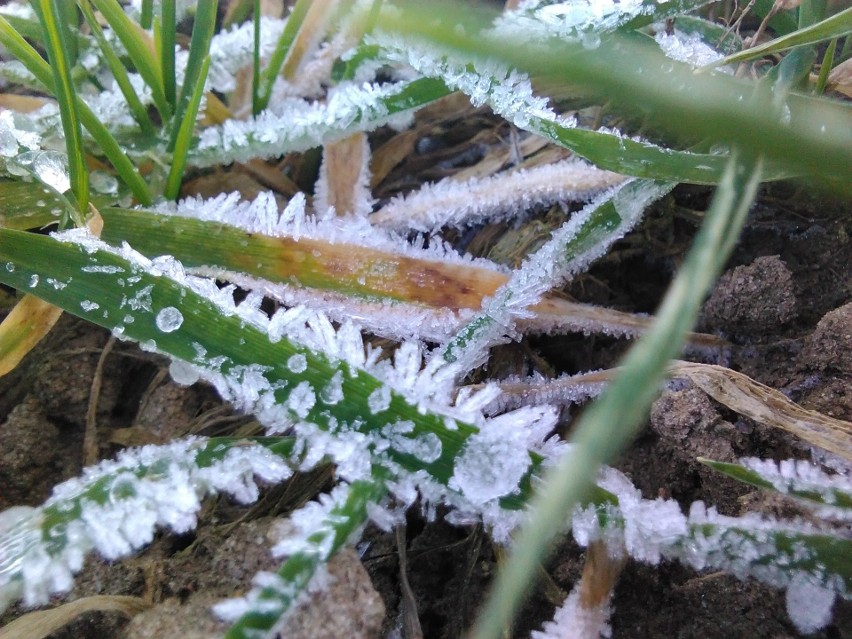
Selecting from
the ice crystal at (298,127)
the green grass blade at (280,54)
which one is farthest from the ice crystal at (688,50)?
the green grass blade at (280,54)

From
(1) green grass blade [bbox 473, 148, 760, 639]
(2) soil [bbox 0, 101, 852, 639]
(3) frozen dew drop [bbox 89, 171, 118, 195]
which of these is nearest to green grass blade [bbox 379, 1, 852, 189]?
(1) green grass blade [bbox 473, 148, 760, 639]

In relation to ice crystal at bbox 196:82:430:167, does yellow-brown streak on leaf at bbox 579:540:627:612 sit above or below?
below

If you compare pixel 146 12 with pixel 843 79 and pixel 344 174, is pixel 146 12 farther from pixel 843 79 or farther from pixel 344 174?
pixel 843 79

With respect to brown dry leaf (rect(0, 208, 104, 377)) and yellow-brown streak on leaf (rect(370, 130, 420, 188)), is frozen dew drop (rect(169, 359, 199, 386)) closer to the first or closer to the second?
brown dry leaf (rect(0, 208, 104, 377))

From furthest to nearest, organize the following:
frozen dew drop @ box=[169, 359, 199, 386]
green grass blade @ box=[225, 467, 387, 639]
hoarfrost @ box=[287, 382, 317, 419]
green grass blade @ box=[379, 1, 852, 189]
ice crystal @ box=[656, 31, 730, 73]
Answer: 1. ice crystal @ box=[656, 31, 730, 73]
2. frozen dew drop @ box=[169, 359, 199, 386]
3. hoarfrost @ box=[287, 382, 317, 419]
4. green grass blade @ box=[225, 467, 387, 639]
5. green grass blade @ box=[379, 1, 852, 189]

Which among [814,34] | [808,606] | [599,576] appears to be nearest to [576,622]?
[599,576]

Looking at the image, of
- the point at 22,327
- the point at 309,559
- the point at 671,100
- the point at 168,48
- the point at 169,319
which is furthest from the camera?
the point at 168,48
